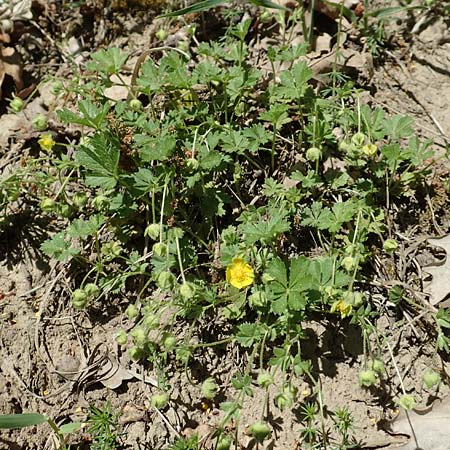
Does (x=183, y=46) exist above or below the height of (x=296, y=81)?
above

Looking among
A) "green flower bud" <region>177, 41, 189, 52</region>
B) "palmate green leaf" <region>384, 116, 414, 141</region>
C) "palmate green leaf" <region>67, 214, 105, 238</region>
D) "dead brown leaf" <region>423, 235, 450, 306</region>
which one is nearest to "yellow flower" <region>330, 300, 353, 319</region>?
"dead brown leaf" <region>423, 235, 450, 306</region>

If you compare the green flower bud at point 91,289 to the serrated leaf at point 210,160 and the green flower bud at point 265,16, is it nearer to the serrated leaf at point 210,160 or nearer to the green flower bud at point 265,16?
the serrated leaf at point 210,160

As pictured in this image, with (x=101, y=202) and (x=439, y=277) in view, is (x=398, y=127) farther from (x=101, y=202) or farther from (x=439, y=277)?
(x=101, y=202)

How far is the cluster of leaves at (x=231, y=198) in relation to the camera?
113 inches

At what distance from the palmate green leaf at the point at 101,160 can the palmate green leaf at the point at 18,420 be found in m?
1.12

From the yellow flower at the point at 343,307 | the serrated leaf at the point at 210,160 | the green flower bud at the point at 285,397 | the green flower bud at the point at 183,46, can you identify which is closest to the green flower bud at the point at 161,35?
the green flower bud at the point at 183,46

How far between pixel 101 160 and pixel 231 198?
730 mm

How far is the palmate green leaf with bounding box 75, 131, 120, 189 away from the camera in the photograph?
2.94m

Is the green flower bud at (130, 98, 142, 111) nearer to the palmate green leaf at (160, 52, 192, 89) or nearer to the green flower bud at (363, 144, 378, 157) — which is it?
the palmate green leaf at (160, 52, 192, 89)

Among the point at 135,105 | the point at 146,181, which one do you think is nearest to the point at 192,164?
the point at 146,181

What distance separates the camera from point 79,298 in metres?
3.03

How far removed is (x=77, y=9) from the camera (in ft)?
13.1

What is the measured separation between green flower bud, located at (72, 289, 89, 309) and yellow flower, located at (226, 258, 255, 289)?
76 cm

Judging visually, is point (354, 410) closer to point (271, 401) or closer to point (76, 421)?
point (271, 401)
